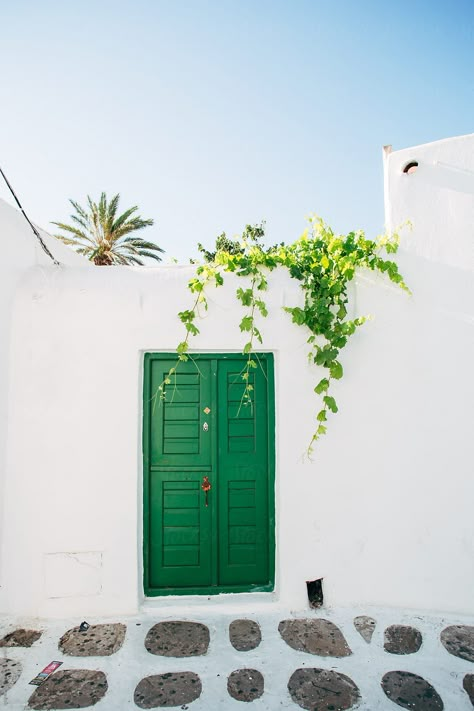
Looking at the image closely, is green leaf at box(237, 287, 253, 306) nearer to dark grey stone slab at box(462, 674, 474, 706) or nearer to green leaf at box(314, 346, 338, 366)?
green leaf at box(314, 346, 338, 366)

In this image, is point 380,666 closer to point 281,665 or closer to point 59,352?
point 281,665

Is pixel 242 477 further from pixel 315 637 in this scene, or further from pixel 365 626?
pixel 365 626

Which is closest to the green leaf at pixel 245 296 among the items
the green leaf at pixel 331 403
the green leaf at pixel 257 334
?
the green leaf at pixel 257 334

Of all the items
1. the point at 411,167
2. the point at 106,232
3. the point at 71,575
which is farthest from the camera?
the point at 106,232

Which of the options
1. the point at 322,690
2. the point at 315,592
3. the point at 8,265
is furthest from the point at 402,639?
the point at 8,265

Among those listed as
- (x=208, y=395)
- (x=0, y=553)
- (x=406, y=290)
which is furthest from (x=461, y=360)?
(x=0, y=553)

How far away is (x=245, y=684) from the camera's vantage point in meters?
2.62

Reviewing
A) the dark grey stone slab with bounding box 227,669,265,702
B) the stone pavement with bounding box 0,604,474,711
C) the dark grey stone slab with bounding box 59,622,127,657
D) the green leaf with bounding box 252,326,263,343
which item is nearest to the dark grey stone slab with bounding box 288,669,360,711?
the stone pavement with bounding box 0,604,474,711

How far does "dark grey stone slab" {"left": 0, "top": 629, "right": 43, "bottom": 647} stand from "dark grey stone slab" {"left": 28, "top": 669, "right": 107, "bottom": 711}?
47 centimetres

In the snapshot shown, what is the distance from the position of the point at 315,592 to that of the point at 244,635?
65cm

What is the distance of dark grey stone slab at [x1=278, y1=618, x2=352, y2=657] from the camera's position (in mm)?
2926

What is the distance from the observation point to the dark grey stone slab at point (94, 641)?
2932 millimetres

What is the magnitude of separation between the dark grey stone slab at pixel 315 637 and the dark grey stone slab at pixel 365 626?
0.15 metres

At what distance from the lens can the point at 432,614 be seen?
3385mm
